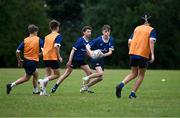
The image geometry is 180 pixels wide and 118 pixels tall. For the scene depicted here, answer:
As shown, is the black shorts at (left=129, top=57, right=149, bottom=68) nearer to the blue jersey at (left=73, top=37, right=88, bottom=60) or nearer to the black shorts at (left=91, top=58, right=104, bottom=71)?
the black shorts at (left=91, top=58, right=104, bottom=71)

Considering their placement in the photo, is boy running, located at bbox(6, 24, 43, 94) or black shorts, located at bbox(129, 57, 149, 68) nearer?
black shorts, located at bbox(129, 57, 149, 68)

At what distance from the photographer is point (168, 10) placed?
2970 inches

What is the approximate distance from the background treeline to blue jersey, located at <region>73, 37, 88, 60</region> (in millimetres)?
53299

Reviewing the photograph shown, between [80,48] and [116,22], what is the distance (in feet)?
194

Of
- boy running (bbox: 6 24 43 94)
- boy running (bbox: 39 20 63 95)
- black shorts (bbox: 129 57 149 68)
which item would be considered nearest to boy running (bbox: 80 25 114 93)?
boy running (bbox: 39 20 63 95)

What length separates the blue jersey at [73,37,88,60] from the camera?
18484 millimetres

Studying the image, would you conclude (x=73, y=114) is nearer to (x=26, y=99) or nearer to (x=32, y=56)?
(x=26, y=99)

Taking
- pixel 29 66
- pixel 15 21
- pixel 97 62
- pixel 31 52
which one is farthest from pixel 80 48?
pixel 15 21

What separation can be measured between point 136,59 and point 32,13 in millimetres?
63576

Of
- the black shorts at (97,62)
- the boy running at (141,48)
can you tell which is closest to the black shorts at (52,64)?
the black shorts at (97,62)

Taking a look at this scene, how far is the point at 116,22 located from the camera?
7738 cm

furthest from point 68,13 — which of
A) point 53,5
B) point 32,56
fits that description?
point 32,56

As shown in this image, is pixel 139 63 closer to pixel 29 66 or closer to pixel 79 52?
pixel 29 66

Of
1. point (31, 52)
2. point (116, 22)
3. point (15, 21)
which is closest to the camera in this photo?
point (31, 52)
